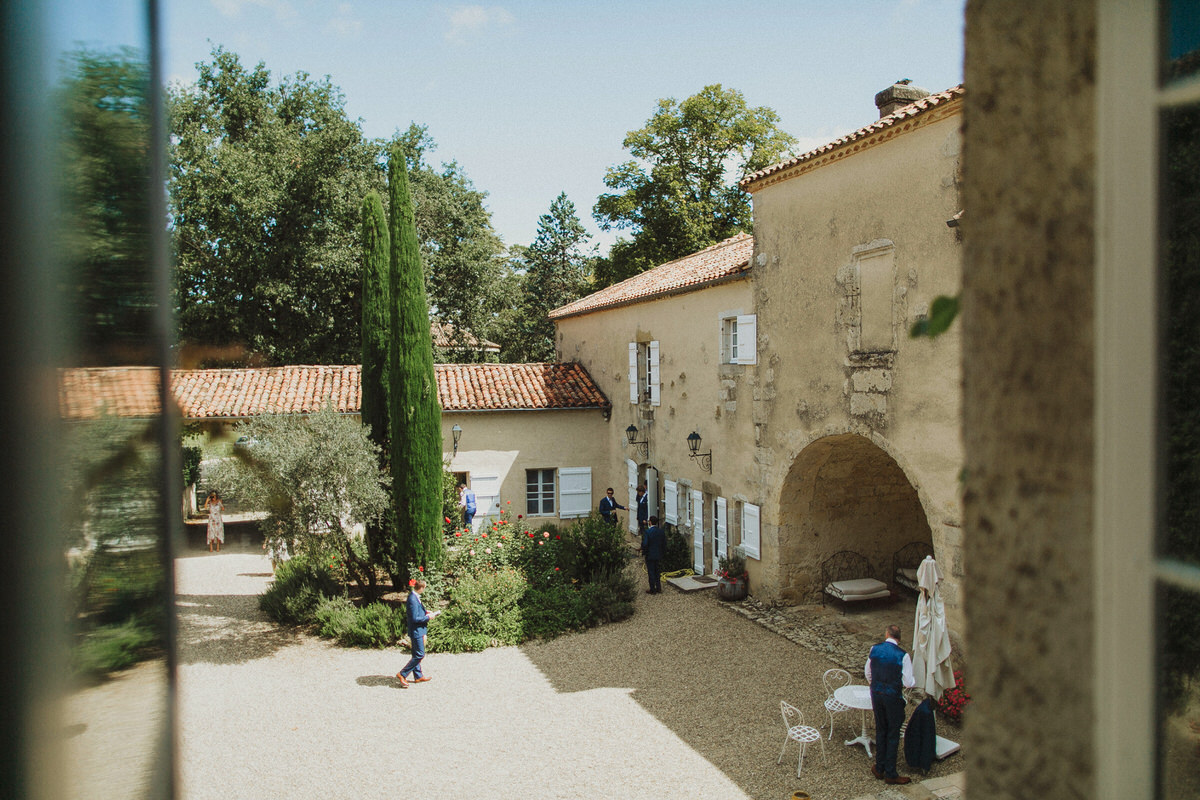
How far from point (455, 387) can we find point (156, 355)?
51.3ft

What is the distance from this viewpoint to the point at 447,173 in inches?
955

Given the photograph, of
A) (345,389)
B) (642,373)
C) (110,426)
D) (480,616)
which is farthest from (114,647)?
(345,389)

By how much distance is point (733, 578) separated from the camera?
38.1 ft

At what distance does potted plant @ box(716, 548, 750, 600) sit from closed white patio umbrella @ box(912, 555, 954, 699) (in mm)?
4186

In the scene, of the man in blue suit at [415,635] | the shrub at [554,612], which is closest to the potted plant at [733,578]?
the shrub at [554,612]

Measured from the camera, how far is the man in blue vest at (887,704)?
6.32 metres

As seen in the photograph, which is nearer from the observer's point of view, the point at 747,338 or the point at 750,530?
the point at 747,338

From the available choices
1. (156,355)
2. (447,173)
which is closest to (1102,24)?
(156,355)

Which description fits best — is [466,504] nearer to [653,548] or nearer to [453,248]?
[653,548]

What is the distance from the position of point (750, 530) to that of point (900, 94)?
21.8 ft

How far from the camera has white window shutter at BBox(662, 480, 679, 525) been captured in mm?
13978

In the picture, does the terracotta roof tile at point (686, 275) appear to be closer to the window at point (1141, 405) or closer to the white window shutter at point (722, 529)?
the white window shutter at point (722, 529)

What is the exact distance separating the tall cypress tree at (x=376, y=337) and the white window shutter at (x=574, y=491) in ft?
17.5

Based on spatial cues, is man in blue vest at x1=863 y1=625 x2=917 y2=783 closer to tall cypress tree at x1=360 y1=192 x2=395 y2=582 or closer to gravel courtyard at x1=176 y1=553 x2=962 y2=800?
gravel courtyard at x1=176 y1=553 x2=962 y2=800
